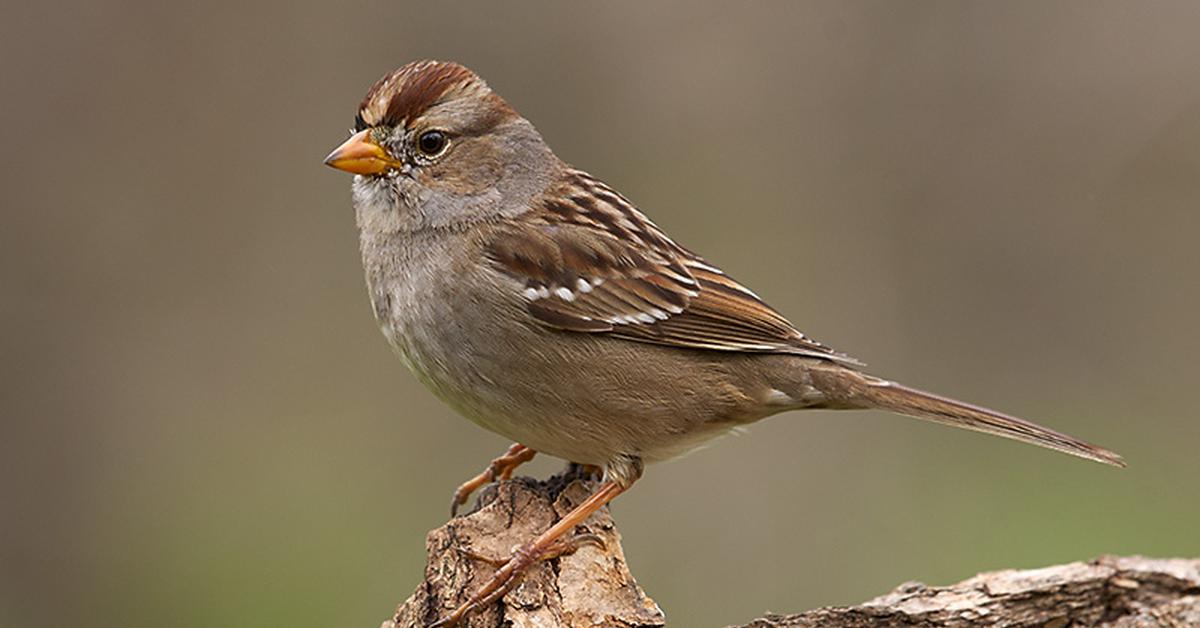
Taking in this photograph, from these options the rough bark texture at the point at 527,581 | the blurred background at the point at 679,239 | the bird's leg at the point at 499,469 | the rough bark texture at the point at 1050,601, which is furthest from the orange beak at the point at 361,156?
the blurred background at the point at 679,239

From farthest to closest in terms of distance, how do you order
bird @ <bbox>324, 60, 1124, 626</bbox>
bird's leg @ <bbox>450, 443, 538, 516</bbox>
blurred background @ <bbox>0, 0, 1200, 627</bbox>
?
blurred background @ <bbox>0, 0, 1200, 627</bbox> → bird's leg @ <bbox>450, 443, 538, 516</bbox> → bird @ <bbox>324, 60, 1124, 626</bbox>

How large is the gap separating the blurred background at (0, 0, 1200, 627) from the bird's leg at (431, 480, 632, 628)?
271cm

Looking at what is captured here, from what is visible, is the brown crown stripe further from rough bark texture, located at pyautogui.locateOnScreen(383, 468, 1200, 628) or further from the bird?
rough bark texture, located at pyautogui.locateOnScreen(383, 468, 1200, 628)

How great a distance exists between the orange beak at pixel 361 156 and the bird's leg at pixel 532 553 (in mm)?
1153

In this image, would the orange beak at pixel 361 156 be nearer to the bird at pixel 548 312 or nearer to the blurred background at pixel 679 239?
the bird at pixel 548 312

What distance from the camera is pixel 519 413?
4.61 meters

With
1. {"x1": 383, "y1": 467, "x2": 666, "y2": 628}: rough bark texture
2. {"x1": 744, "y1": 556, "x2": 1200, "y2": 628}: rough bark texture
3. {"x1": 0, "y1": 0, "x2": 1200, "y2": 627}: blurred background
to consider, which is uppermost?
{"x1": 0, "y1": 0, "x2": 1200, "y2": 627}: blurred background

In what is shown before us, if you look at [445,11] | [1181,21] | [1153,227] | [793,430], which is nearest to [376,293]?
[793,430]

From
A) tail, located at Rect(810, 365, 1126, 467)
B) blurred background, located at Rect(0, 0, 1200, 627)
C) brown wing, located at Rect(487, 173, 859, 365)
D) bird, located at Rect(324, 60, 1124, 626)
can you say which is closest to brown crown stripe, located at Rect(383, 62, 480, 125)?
bird, located at Rect(324, 60, 1124, 626)

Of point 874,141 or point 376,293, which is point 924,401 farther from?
point 874,141

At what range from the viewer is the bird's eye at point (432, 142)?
4.84 m

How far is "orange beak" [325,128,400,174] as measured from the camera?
4695 millimetres

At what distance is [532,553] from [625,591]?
28 centimetres

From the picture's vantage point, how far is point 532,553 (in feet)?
13.7
